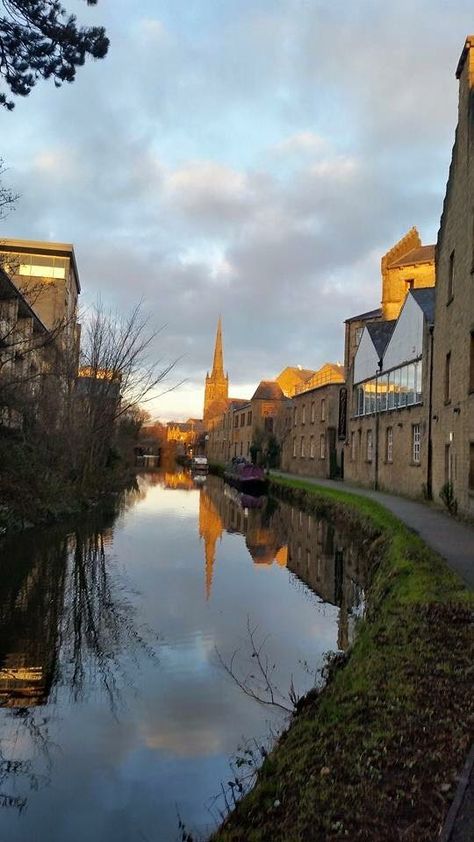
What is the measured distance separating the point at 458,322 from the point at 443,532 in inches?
246

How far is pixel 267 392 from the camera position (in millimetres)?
61375

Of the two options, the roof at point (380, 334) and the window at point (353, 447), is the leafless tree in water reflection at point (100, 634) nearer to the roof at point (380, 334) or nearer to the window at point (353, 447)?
the roof at point (380, 334)

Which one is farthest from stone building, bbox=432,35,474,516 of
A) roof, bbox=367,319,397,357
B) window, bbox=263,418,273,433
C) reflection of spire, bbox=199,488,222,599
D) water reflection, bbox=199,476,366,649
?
window, bbox=263,418,273,433

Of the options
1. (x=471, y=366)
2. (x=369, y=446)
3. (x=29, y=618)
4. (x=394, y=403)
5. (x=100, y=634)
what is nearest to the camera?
(x=100, y=634)

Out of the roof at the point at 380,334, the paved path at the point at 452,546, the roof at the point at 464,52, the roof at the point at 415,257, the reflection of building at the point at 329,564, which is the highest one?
the roof at the point at 415,257


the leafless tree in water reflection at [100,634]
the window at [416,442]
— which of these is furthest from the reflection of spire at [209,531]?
the window at [416,442]

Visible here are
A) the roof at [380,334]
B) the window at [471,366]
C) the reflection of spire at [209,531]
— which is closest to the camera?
the reflection of spire at [209,531]

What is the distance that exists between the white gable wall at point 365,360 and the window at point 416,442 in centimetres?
717

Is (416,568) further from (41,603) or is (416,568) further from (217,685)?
(41,603)

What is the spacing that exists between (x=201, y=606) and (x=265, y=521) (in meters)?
13.7

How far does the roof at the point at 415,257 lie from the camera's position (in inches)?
1598

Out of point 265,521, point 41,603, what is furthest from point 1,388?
point 265,521

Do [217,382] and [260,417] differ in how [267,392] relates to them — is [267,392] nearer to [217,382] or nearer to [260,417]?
[260,417]

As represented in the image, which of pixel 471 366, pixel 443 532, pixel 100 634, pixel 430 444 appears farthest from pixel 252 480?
pixel 100 634
